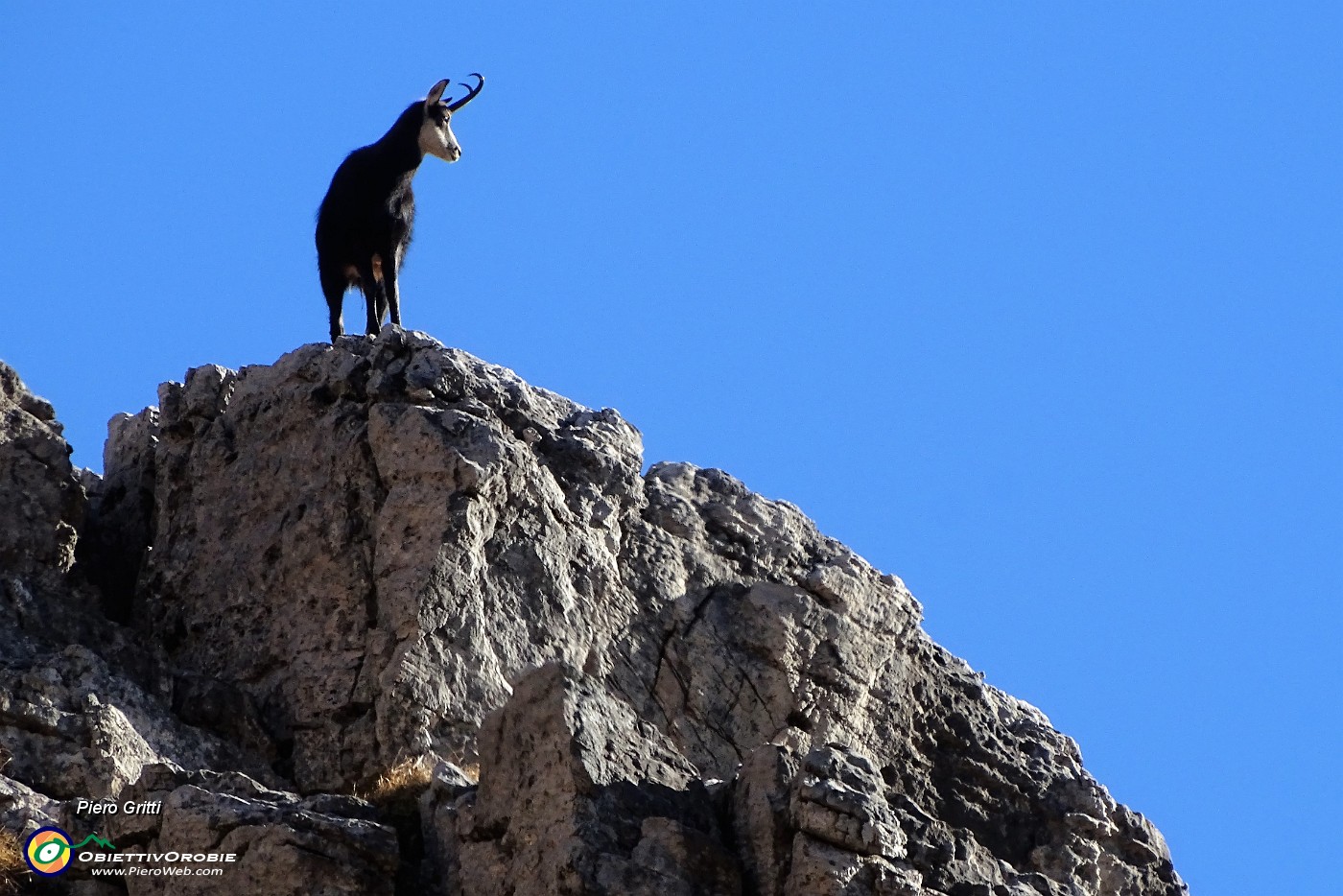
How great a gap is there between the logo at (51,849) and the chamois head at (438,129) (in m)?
7.85

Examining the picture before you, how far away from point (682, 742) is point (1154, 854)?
130 inches

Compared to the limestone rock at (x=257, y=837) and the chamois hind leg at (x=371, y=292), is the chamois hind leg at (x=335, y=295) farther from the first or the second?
the limestone rock at (x=257, y=837)

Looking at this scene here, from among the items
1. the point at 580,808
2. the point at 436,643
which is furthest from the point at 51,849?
the point at 436,643

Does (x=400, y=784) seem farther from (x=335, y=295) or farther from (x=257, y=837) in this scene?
(x=335, y=295)

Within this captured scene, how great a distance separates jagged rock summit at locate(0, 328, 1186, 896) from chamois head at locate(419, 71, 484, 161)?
3.18 m

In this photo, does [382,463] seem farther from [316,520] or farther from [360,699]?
[360,699]

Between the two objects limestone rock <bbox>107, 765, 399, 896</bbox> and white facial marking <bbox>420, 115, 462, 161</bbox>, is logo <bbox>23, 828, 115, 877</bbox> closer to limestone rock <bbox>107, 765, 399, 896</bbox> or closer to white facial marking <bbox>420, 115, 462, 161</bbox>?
limestone rock <bbox>107, 765, 399, 896</bbox>

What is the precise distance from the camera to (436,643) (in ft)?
41.5

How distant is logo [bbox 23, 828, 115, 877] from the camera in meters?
10.4

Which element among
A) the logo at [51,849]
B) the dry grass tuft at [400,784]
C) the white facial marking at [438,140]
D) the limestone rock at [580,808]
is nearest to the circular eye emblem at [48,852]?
the logo at [51,849]

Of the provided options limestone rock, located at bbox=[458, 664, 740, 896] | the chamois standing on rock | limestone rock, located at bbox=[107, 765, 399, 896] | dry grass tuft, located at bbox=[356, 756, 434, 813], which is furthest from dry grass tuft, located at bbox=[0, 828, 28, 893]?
the chamois standing on rock

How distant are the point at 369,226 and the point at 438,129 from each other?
1092 mm

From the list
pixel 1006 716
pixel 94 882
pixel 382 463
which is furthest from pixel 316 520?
pixel 1006 716

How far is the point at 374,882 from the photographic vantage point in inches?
396
